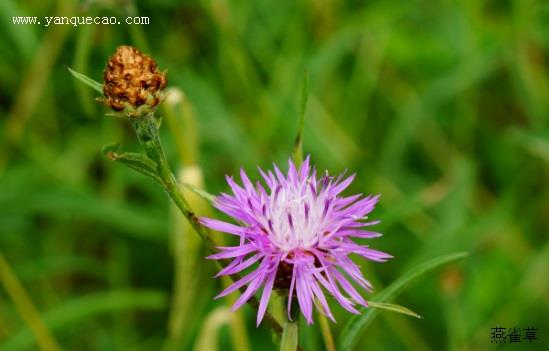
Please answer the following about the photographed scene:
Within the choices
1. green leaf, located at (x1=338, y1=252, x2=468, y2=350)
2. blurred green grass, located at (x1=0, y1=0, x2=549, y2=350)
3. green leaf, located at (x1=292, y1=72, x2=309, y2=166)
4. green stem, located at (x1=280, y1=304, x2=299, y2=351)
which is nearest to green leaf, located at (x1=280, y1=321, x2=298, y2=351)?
green stem, located at (x1=280, y1=304, x2=299, y2=351)

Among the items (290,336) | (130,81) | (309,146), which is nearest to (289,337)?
(290,336)

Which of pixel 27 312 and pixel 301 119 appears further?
pixel 27 312

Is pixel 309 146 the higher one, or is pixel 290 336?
pixel 309 146

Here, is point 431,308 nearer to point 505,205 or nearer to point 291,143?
point 505,205

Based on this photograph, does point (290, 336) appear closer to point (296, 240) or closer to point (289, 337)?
point (289, 337)

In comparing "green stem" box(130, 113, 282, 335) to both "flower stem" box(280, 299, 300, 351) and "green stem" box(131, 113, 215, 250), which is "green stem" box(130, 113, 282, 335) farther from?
"flower stem" box(280, 299, 300, 351)
